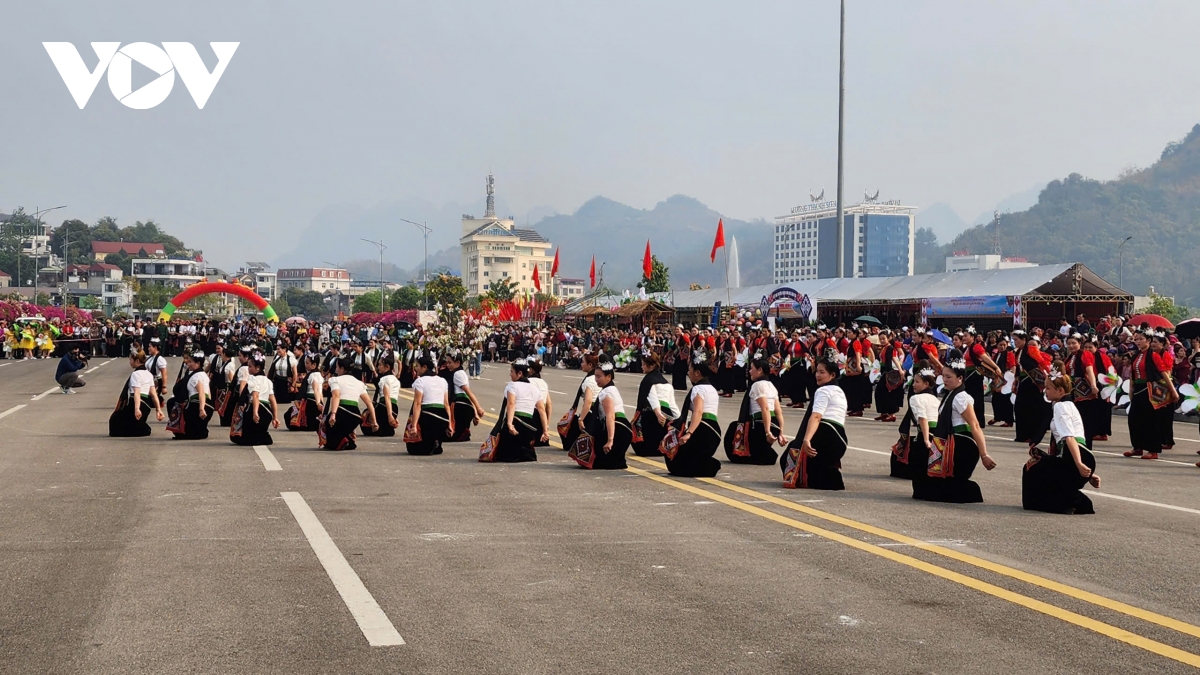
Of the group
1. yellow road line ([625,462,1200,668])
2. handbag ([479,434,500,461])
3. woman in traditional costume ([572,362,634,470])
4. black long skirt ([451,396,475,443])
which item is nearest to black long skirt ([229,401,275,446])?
black long skirt ([451,396,475,443])

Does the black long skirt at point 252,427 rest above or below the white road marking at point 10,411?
above

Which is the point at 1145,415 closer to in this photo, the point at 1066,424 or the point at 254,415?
the point at 1066,424

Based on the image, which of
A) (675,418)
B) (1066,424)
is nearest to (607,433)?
(675,418)

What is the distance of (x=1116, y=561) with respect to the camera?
27.0 ft

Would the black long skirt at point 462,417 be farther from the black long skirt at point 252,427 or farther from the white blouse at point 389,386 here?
the black long skirt at point 252,427

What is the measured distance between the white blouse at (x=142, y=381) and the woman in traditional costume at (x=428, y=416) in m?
4.66

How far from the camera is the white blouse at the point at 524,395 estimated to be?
14680 millimetres

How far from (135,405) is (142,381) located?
38 centimetres

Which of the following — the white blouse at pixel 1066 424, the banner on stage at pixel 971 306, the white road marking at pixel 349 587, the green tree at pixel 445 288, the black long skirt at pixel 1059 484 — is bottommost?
the white road marking at pixel 349 587

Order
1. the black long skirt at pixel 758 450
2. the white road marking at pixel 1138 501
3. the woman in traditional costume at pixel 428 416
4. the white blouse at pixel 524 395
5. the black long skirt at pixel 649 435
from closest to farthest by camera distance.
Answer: the white road marking at pixel 1138 501 → the black long skirt at pixel 758 450 → the white blouse at pixel 524 395 → the black long skirt at pixel 649 435 → the woman in traditional costume at pixel 428 416

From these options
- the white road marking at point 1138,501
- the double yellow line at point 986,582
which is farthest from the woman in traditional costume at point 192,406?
the white road marking at point 1138,501

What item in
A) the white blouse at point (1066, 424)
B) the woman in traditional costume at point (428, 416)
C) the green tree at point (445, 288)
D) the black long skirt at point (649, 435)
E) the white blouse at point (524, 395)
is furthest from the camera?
the green tree at point (445, 288)

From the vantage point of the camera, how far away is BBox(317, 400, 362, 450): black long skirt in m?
15.6

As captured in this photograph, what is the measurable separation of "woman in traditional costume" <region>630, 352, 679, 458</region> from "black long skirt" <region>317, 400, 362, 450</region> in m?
3.92
